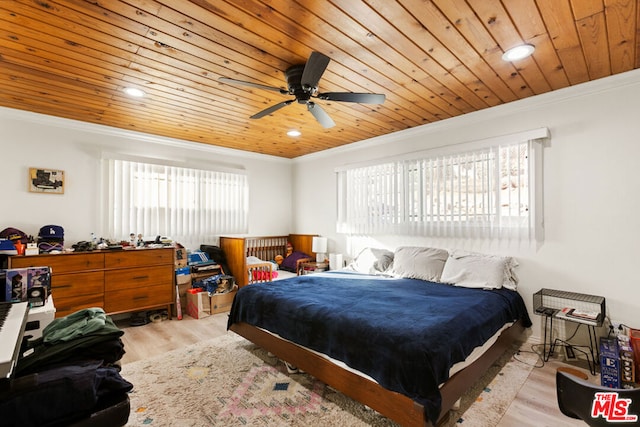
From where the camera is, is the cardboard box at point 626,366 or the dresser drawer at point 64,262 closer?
the cardboard box at point 626,366

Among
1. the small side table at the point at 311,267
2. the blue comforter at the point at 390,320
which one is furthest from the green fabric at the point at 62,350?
the small side table at the point at 311,267

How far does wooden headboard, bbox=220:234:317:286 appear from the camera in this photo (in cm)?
445

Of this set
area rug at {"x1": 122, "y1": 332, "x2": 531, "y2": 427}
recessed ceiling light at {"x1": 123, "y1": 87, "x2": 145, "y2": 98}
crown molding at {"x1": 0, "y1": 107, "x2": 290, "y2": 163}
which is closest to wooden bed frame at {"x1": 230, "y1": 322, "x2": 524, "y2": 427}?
area rug at {"x1": 122, "y1": 332, "x2": 531, "y2": 427}

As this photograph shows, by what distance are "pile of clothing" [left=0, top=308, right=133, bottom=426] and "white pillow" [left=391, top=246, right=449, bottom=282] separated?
9.72ft

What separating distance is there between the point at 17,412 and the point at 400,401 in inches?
66.1

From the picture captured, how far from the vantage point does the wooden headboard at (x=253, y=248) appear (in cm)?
445

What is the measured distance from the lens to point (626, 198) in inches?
103

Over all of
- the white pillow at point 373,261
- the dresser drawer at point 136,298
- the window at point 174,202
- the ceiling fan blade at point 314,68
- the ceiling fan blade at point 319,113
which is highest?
the ceiling fan blade at point 314,68

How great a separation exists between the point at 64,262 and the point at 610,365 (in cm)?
501

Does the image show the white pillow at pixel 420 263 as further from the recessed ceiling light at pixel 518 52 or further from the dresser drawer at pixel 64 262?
the dresser drawer at pixel 64 262

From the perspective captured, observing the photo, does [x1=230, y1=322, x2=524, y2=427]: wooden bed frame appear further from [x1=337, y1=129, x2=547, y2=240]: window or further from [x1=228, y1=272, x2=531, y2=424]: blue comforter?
[x1=337, y1=129, x2=547, y2=240]: window

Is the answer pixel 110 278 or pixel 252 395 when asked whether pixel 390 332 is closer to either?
pixel 252 395

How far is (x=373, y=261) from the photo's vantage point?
4031 millimetres

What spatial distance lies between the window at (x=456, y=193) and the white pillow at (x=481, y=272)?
0.31 m
